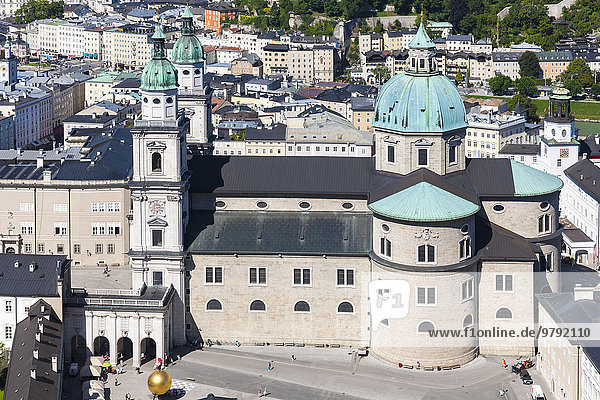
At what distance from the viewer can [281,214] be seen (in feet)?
330

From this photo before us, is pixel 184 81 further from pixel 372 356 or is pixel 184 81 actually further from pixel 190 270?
pixel 372 356

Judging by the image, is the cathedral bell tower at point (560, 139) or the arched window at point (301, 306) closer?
the arched window at point (301, 306)

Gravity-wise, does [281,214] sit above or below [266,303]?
above

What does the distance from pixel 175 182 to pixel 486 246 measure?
26031mm

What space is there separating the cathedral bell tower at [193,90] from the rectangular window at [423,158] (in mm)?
23547

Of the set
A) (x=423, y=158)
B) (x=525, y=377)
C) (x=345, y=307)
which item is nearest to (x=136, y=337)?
(x=345, y=307)

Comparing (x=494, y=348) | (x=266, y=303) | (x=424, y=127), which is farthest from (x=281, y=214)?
(x=494, y=348)

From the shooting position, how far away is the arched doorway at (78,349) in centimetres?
9500

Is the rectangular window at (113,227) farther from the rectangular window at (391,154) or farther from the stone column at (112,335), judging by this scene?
the rectangular window at (391,154)

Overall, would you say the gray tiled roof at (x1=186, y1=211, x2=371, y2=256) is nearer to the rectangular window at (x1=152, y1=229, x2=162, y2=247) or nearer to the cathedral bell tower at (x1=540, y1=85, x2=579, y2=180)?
the rectangular window at (x1=152, y1=229, x2=162, y2=247)

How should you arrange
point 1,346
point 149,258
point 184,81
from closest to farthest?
point 1,346 → point 149,258 → point 184,81

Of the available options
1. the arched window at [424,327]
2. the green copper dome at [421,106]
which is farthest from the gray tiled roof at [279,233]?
the green copper dome at [421,106]

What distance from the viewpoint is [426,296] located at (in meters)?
94.2

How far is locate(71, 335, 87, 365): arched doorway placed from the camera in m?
95.0
